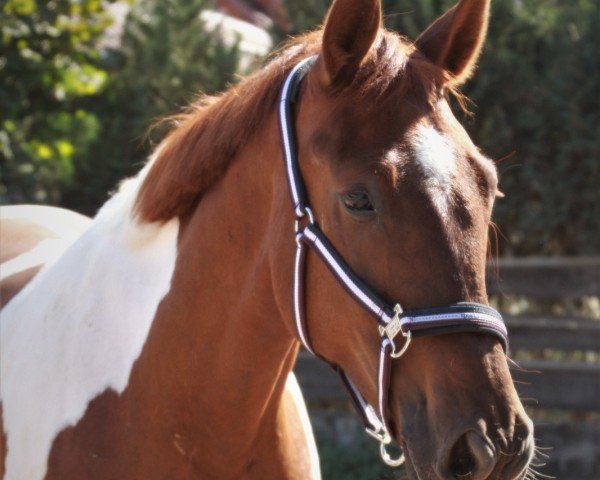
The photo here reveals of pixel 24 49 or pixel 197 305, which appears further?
pixel 24 49

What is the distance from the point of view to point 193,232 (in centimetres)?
255

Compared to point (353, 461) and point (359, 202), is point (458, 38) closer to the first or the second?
point (359, 202)

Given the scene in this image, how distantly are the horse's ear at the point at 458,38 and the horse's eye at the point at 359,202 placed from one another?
1.72 ft

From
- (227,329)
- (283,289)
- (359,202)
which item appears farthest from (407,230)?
(227,329)

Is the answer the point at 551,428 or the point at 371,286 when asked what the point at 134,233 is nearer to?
the point at 371,286

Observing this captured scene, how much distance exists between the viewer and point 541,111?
6.57 metres

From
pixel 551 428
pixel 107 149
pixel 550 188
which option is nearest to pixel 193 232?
pixel 551 428

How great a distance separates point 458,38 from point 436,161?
56 centimetres

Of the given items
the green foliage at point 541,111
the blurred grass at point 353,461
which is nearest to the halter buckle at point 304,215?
Answer: the blurred grass at point 353,461

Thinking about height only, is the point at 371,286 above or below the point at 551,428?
above

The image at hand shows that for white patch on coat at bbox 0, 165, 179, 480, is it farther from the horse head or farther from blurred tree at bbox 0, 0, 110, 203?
blurred tree at bbox 0, 0, 110, 203

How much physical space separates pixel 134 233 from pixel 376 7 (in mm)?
1003

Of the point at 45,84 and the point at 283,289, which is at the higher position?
the point at 283,289

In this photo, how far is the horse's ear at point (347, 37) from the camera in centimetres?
215
